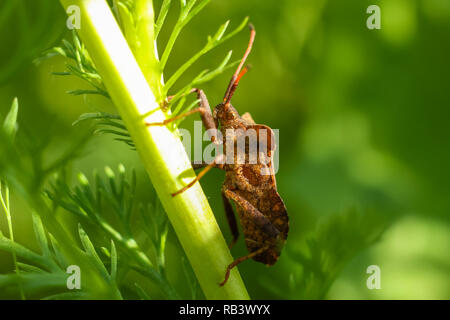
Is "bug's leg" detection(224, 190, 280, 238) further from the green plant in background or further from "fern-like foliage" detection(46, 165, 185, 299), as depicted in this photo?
the green plant in background

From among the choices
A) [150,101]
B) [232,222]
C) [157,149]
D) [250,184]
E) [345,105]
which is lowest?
[232,222]

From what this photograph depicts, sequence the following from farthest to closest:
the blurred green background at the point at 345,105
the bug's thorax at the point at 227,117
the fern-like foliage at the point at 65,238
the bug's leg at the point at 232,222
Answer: the blurred green background at the point at 345,105, the bug's thorax at the point at 227,117, the bug's leg at the point at 232,222, the fern-like foliage at the point at 65,238

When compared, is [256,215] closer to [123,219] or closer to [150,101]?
[123,219]

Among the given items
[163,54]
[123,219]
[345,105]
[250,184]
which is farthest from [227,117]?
[345,105]

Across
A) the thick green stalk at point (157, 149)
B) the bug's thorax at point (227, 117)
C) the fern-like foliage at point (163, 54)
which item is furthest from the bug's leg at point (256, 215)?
the fern-like foliage at point (163, 54)

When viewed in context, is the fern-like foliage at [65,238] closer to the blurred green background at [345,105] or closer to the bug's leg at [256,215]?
the bug's leg at [256,215]

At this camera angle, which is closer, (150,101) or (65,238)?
(65,238)

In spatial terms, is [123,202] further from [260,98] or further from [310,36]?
[310,36]

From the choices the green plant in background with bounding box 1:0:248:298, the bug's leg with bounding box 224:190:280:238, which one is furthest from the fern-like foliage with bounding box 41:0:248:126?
the bug's leg with bounding box 224:190:280:238
